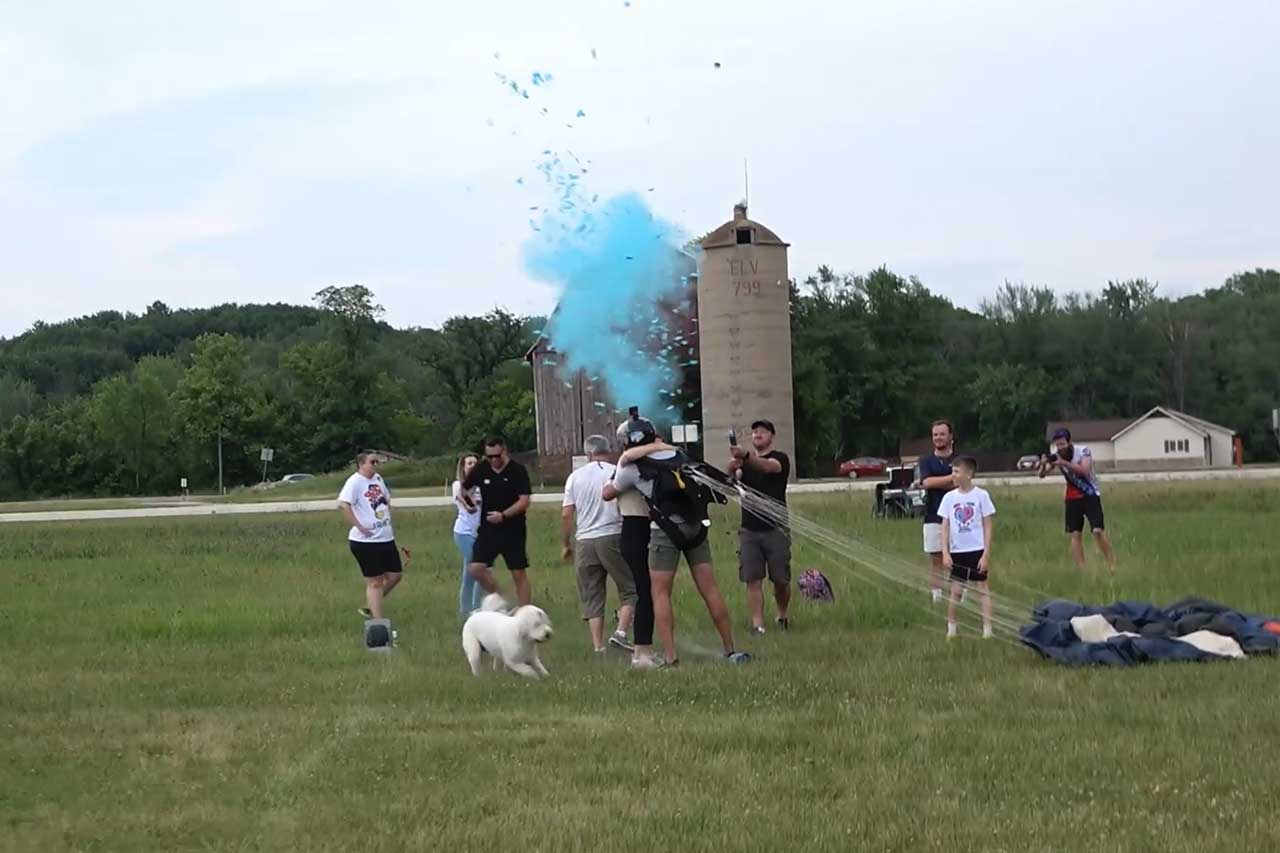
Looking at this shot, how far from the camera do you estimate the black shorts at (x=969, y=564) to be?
12.7 m

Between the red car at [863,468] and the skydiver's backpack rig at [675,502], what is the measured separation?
6414cm

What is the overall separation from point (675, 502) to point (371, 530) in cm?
424

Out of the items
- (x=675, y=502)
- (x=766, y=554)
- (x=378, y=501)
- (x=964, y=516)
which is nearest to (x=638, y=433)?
(x=675, y=502)

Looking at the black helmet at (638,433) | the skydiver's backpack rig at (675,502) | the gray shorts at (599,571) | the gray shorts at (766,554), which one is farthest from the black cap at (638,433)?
the gray shorts at (766,554)

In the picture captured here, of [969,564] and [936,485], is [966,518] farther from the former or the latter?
[936,485]

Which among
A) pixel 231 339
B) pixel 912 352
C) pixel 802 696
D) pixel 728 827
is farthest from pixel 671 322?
pixel 231 339

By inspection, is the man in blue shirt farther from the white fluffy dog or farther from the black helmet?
the white fluffy dog

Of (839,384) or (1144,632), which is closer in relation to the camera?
(1144,632)

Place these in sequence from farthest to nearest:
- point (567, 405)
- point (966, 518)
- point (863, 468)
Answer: point (863, 468) → point (567, 405) → point (966, 518)

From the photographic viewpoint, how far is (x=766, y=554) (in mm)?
13422

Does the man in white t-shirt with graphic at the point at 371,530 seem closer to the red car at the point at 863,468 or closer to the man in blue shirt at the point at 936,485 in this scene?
the man in blue shirt at the point at 936,485

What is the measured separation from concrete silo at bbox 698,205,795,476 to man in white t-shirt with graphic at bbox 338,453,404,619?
88.4 ft

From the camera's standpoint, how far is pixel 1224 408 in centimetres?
8612

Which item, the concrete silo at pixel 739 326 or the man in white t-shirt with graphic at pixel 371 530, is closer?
the man in white t-shirt with graphic at pixel 371 530
